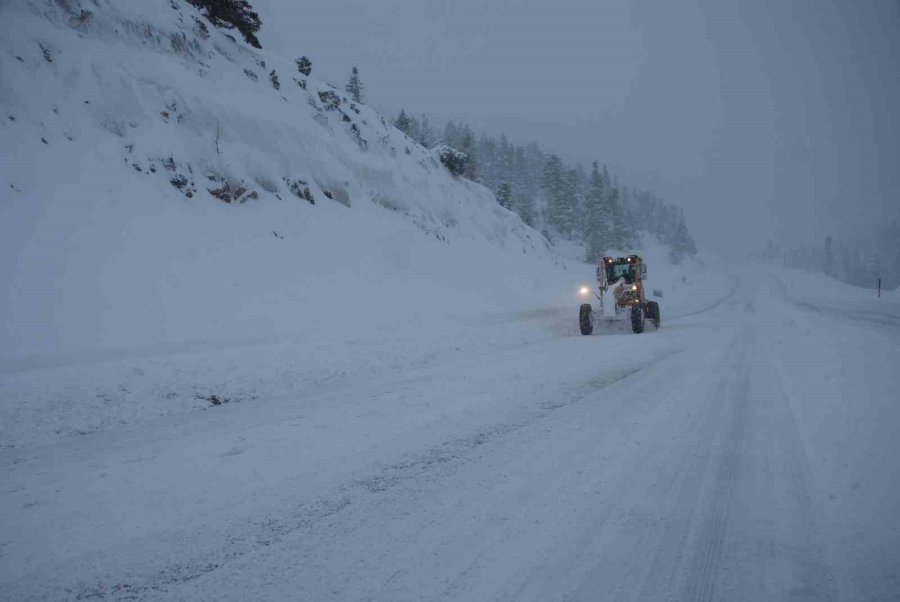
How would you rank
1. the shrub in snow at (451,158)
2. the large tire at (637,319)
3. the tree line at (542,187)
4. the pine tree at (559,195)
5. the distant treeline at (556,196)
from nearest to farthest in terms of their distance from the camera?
the large tire at (637,319) < the tree line at (542,187) < the shrub in snow at (451,158) < the distant treeline at (556,196) < the pine tree at (559,195)

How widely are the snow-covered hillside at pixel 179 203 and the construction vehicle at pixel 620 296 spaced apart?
5.26 metres

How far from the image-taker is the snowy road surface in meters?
2.39

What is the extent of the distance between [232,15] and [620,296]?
72.7 feet

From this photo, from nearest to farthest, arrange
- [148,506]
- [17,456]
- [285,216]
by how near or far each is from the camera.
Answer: [148,506]
[17,456]
[285,216]

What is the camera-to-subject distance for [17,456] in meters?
4.40

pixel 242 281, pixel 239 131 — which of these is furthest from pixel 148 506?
pixel 239 131

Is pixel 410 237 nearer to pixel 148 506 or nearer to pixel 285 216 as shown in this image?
pixel 285 216

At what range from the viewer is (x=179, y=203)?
12.6 metres

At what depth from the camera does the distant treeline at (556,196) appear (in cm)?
5416

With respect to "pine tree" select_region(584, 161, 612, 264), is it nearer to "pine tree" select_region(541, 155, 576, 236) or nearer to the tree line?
the tree line

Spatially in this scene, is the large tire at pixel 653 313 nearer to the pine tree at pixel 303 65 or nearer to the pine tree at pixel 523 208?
the pine tree at pixel 303 65

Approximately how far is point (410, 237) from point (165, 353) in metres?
13.4

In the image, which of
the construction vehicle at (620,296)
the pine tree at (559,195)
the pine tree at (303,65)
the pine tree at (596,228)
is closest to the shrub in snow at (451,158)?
the pine tree at (303,65)

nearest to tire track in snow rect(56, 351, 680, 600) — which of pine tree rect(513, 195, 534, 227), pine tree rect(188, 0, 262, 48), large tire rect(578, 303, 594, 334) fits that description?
large tire rect(578, 303, 594, 334)
